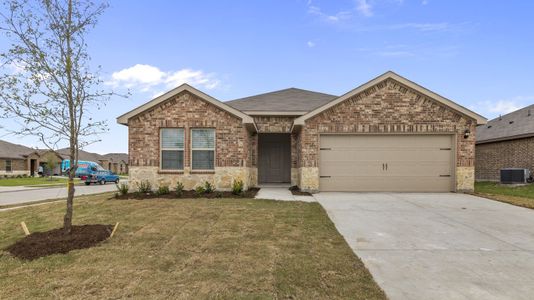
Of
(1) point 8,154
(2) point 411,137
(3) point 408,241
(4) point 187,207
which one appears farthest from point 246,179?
(1) point 8,154

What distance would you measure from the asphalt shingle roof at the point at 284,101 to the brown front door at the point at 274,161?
85.1 inches

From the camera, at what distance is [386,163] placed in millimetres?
12922

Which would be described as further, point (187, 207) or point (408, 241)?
point (187, 207)

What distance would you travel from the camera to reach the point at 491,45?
13.1 m

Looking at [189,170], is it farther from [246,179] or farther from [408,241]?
[408,241]

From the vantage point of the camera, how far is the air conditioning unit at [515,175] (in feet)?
53.7

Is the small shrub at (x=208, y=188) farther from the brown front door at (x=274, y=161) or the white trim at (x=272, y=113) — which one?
the brown front door at (x=274, y=161)

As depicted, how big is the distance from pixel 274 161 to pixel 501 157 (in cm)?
1491

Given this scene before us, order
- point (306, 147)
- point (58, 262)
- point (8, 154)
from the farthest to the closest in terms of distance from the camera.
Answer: point (8, 154), point (306, 147), point (58, 262)

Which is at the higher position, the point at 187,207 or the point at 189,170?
the point at 189,170

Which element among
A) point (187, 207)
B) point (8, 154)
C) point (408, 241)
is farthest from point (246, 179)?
point (8, 154)

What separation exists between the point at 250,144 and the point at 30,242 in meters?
10.3

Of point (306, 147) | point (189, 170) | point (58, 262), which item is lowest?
point (58, 262)

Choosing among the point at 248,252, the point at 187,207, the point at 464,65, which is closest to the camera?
the point at 248,252
